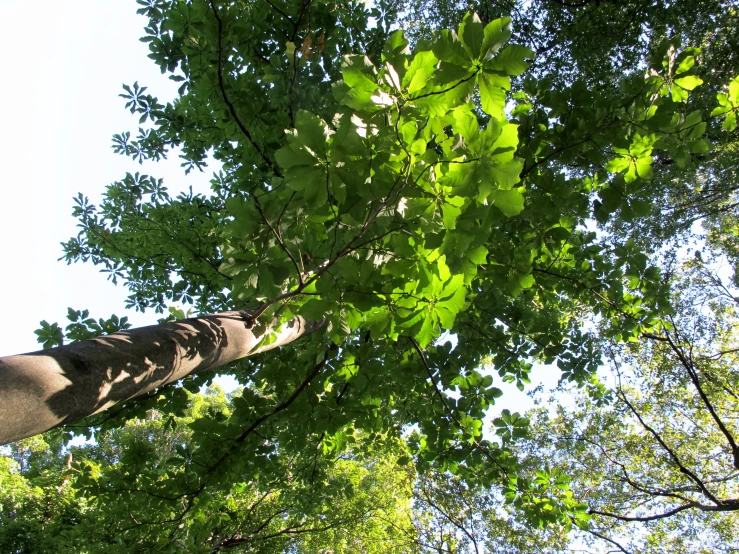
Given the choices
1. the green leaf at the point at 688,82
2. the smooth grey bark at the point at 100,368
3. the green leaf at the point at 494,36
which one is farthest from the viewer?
the green leaf at the point at 688,82

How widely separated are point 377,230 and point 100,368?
1119mm

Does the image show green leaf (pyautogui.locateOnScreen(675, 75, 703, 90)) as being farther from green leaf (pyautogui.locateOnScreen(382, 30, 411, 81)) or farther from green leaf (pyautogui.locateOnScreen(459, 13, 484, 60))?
green leaf (pyautogui.locateOnScreen(382, 30, 411, 81))

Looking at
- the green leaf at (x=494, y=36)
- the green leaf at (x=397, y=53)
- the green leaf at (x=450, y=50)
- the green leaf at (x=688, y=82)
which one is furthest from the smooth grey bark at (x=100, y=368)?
the green leaf at (x=688, y=82)

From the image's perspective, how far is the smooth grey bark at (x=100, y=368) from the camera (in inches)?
43.3

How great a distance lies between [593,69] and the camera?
6035 millimetres

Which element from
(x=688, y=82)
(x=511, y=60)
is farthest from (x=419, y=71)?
(x=688, y=82)

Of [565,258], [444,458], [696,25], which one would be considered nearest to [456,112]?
[565,258]

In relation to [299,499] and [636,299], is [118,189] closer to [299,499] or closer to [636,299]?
[299,499]

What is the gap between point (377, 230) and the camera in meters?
1.73

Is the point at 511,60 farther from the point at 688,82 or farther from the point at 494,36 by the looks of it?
the point at 688,82

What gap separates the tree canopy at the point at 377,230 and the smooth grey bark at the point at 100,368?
0.03m

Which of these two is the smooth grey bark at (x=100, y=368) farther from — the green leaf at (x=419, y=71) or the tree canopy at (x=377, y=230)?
the green leaf at (x=419, y=71)

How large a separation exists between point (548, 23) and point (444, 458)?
6697 mm

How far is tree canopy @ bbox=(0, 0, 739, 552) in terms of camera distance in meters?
1.39
